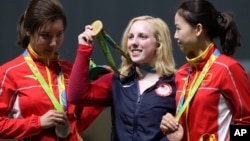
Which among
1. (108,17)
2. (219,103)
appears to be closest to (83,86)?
(219,103)

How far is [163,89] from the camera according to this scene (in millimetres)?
2836

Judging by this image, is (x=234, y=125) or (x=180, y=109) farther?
(x=180, y=109)

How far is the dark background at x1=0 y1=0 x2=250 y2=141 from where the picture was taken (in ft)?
13.5

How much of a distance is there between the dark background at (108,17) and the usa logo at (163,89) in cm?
128

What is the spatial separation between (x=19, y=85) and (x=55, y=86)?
0.58 ft

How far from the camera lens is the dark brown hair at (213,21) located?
9.02 ft

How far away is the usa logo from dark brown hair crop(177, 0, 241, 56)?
0.32 metres

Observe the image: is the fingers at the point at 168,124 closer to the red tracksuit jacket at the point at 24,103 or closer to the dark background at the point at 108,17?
the red tracksuit jacket at the point at 24,103

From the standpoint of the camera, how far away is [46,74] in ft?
9.56

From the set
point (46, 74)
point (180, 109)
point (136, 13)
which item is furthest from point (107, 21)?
point (180, 109)

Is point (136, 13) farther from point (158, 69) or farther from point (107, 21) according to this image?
point (158, 69)

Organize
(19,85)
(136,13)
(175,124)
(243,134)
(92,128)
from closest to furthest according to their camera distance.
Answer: (243,134) < (175,124) < (19,85) < (92,128) < (136,13)

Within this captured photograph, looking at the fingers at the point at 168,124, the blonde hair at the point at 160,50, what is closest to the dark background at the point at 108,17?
the blonde hair at the point at 160,50

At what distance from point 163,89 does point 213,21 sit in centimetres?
41
